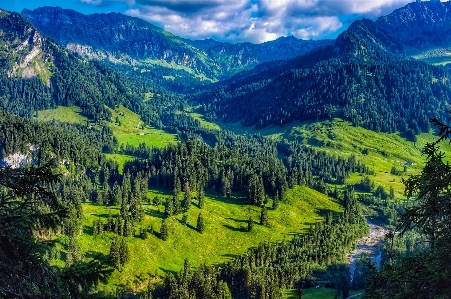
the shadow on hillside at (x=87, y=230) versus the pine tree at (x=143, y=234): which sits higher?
the shadow on hillside at (x=87, y=230)

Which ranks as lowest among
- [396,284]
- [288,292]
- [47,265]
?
[288,292]

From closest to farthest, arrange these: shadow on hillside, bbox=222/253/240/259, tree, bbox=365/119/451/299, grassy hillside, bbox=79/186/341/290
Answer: tree, bbox=365/119/451/299 < grassy hillside, bbox=79/186/341/290 < shadow on hillside, bbox=222/253/240/259

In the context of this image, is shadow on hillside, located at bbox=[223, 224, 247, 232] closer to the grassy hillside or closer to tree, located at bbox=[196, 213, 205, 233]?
the grassy hillside

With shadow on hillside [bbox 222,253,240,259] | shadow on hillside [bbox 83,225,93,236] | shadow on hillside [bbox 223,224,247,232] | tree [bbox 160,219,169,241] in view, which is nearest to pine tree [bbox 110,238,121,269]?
shadow on hillside [bbox 83,225,93,236]

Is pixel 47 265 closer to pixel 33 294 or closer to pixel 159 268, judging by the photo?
pixel 33 294

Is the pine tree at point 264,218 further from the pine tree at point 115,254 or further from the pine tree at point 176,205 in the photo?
the pine tree at point 115,254

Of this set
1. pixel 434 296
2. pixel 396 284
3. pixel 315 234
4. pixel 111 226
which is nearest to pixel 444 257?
pixel 434 296

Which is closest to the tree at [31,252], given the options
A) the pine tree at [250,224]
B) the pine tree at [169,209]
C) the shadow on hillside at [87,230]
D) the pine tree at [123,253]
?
the pine tree at [123,253]
